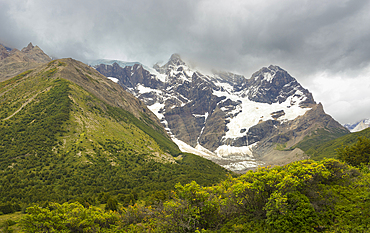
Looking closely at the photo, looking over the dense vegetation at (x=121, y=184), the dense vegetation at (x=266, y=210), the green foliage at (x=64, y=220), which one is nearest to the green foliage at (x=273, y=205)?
the dense vegetation at (x=266, y=210)

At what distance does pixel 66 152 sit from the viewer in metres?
100

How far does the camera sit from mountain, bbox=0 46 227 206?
74438mm

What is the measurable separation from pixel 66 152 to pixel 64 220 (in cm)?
8544

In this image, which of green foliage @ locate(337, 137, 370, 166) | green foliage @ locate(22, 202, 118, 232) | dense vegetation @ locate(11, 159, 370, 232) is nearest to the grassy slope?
green foliage @ locate(22, 202, 118, 232)

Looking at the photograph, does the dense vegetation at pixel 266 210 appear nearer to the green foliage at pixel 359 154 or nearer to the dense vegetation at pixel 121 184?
the dense vegetation at pixel 121 184

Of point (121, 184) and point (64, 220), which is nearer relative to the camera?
point (64, 220)

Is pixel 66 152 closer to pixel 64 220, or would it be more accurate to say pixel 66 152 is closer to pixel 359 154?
pixel 64 220

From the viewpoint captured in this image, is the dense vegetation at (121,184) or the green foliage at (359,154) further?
the green foliage at (359,154)

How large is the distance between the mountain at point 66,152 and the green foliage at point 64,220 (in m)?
25.7

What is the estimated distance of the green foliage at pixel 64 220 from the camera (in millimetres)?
24812

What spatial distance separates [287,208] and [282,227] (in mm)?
2256

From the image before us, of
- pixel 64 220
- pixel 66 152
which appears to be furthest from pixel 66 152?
pixel 64 220

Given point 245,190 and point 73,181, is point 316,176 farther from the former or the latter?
point 73,181

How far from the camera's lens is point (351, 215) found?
21.7m
